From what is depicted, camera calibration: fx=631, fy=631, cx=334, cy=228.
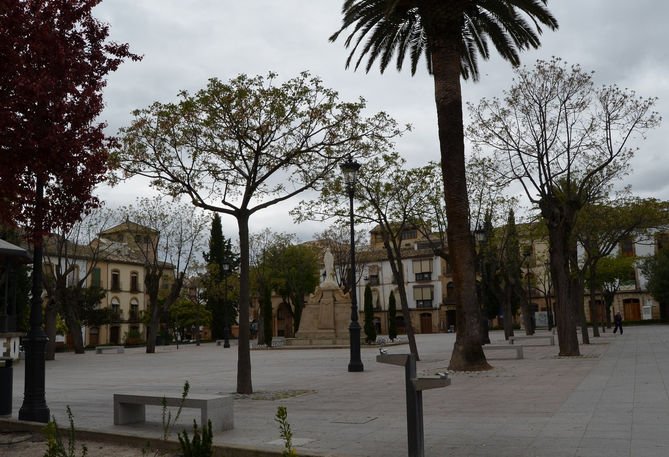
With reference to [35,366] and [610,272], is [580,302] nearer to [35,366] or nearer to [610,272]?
[35,366]

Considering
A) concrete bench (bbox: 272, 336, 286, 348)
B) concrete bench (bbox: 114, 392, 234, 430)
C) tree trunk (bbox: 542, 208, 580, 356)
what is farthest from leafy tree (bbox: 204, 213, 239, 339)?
concrete bench (bbox: 114, 392, 234, 430)

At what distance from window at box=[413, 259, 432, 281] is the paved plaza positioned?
191ft

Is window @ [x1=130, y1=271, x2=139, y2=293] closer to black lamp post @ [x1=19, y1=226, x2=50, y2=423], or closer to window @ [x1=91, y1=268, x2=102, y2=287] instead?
window @ [x1=91, y1=268, x2=102, y2=287]

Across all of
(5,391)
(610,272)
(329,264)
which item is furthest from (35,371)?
(610,272)

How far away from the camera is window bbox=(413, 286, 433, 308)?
75750 millimetres

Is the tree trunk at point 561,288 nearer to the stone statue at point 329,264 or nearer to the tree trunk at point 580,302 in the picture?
the tree trunk at point 580,302

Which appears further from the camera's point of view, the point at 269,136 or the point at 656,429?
the point at 269,136

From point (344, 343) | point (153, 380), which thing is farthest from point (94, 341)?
point (153, 380)

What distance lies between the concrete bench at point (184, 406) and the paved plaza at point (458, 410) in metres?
0.21

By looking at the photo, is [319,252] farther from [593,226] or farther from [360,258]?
[593,226]

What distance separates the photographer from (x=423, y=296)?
76.3 m

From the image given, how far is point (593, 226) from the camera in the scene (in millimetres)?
29812

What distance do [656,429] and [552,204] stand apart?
1452 cm

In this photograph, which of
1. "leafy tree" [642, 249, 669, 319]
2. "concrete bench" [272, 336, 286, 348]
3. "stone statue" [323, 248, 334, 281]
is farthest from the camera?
"leafy tree" [642, 249, 669, 319]
